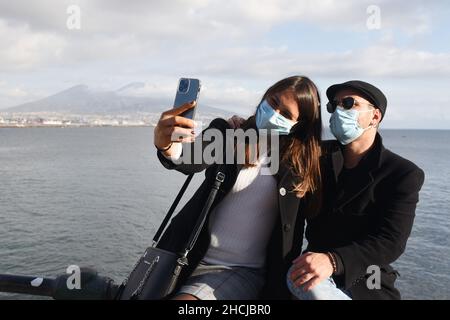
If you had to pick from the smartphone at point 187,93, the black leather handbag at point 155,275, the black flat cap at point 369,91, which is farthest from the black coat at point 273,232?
the black flat cap at point 369,91

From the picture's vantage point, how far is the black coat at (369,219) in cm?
329

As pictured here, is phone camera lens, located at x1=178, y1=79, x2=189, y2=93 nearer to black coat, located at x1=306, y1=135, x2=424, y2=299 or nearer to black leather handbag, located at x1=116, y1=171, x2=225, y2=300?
black leather handbag, located at x1=116, y1=171, x2=225, y2=300

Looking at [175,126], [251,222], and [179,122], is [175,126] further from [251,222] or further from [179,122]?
[251,222]

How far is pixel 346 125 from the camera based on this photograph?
12.2 feet

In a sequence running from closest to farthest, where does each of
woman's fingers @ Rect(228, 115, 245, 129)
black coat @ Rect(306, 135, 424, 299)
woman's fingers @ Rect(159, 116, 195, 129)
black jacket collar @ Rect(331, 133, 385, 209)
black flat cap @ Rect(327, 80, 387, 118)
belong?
1. woman's fingers @ Rect(159, 116, 195, 129)
2. black coat @ Rect(306, 135, 424, 299)
3. black jacket collar @ Rect(331, 133, 385, 209)
4. black flat cap @ Rect(327, 80, 387, 118)
5. woman's fingers @ Rect(228, 115, 245, 129)

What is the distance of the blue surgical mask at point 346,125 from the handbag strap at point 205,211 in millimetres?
1110

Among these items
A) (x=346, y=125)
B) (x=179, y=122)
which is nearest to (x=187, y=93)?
(x=179, y=122)

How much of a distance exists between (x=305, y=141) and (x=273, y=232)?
832 millimetres

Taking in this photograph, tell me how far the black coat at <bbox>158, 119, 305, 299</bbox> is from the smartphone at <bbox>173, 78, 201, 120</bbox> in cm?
49

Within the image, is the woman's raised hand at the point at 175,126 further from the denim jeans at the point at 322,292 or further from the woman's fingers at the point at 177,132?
the denim jeans at the point at 322,292

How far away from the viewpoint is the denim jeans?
3.06m

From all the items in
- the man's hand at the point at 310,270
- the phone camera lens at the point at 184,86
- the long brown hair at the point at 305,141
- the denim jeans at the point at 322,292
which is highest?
the phone camera lens at the point at 184,86

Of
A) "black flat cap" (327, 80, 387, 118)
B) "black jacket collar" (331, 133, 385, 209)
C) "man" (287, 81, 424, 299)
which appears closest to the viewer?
"man" (287, 81, 424, 299)

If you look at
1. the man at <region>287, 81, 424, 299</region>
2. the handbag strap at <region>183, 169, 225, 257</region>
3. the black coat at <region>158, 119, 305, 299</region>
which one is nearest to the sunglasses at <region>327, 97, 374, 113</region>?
the man at <region>287, 81, 424, 299</region>
